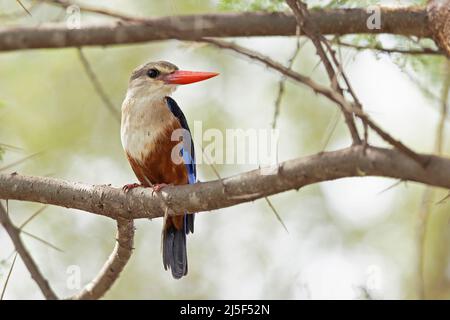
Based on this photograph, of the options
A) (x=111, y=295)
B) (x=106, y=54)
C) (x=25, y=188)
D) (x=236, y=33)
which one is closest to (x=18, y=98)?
(x=106, y=54)

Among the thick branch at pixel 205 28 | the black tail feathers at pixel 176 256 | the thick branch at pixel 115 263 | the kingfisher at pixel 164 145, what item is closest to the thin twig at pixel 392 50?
the thick branch at pixel 205 28

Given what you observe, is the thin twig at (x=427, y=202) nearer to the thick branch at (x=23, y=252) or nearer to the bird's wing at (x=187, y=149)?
the bird's wing at (x=187, y=149)

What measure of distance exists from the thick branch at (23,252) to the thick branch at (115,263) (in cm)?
22

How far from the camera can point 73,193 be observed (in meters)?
3.16

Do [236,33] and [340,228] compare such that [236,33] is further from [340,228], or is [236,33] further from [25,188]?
[340,228]

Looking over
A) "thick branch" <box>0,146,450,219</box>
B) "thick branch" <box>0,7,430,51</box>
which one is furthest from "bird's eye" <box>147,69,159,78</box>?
"thick branch" <box>0,7,430,51</box>

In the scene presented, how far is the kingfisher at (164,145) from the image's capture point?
4.32 m

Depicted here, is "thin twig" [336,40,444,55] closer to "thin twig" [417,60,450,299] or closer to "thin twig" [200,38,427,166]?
"thin twig" [417,60,450,299]

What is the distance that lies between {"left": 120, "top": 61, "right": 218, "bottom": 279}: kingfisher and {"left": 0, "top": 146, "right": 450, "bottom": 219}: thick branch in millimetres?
1077

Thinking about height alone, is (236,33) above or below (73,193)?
above

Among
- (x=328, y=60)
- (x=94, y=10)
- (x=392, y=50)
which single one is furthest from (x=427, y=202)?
(x=94, y=10)

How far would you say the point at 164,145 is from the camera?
14.2ft

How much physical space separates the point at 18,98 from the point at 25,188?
150 inches
